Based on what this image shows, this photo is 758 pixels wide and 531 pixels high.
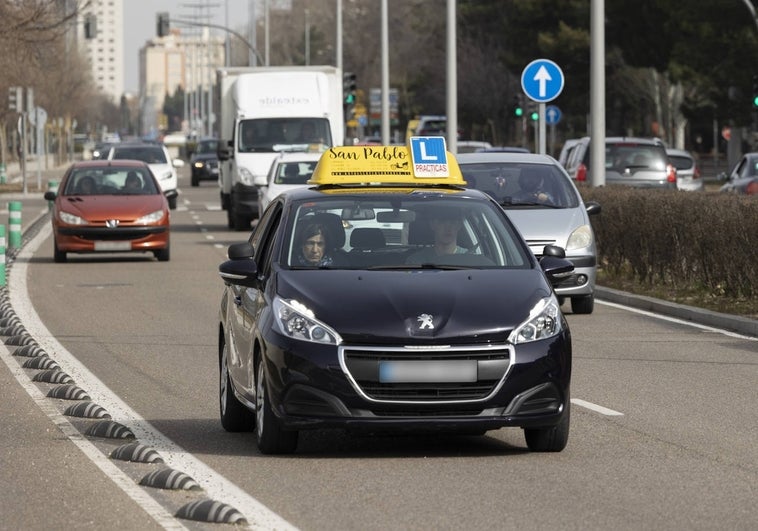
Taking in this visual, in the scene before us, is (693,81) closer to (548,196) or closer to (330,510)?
(548,196)

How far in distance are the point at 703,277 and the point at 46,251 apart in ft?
48.4

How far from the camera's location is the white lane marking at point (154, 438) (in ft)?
25.6

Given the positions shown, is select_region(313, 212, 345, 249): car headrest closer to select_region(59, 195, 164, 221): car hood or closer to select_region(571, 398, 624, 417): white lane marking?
select_region(571, 398, 624, 417): white lane marking

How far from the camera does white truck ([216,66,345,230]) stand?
3725cm

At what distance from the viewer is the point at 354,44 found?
12838cm

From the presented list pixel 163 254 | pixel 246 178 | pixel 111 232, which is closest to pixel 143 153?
pixel 246 178

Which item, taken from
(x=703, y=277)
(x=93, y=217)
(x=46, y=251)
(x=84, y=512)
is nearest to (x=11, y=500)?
(x=84, y=512)

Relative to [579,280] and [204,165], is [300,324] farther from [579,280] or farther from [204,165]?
[204,165]

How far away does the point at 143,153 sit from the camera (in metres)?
46.7

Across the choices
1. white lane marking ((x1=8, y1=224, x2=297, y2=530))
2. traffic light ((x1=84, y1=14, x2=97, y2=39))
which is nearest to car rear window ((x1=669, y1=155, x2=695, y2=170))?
traffic light ((x1=84, y1=14, x2=97, y2=39))

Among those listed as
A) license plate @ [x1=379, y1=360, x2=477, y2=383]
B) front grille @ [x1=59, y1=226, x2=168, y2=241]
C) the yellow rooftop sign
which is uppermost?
the yellow rooftop sign

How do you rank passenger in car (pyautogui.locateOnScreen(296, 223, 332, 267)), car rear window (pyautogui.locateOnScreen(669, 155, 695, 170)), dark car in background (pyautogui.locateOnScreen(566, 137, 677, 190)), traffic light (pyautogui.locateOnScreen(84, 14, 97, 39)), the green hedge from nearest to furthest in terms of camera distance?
passenger in car (pyautogui.locateOnScreen(296, 223, 332, 267))
the green hedge
dark car in background (pyautogui.locateOnScreen(566, 137, 677, 190))
car rear window (pyautogui.locateOnScreen(669, 155, 695, 170))
traffic light (pyautogui.locateOnScreen(84, 14, 97, 39))

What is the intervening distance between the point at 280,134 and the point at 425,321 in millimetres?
29047

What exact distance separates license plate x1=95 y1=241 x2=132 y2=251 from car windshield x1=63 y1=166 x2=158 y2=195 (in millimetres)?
1304
